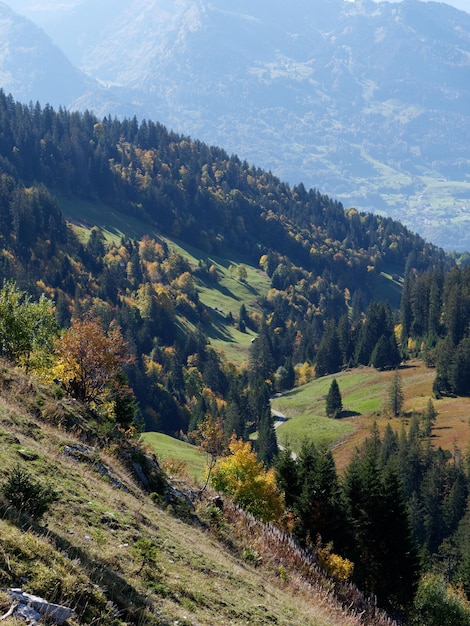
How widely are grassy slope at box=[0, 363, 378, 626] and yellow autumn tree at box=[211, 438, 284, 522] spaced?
649 inches

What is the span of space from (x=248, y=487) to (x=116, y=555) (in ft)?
118

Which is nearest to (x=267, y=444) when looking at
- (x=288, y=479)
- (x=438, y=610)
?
(x=288, y=479)

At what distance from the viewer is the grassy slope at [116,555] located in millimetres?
15086

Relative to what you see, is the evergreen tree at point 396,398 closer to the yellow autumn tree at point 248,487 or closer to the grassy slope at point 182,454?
the grassy slope at point 182,454

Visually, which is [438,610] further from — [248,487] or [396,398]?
[396,398]

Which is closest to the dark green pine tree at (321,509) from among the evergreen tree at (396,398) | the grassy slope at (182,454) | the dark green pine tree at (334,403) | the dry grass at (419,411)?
the grassy slope at (182,454)

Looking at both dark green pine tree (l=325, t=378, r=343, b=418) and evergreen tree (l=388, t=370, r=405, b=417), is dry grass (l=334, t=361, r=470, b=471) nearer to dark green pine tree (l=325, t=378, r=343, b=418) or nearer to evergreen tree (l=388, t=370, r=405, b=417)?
evergreen tree (l=388, t=370, r=405, b=417)

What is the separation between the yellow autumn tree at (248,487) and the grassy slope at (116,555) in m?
16.5

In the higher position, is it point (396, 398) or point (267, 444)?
point (396, 398)

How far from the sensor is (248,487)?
53.8 m

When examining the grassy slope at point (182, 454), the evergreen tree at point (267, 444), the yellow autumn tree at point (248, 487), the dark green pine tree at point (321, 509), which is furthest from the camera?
the evergreen tree at point (267, 444)

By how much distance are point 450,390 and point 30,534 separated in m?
177

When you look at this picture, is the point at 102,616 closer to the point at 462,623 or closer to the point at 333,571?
the point at 333,571

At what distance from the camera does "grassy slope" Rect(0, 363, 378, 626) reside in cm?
1509
